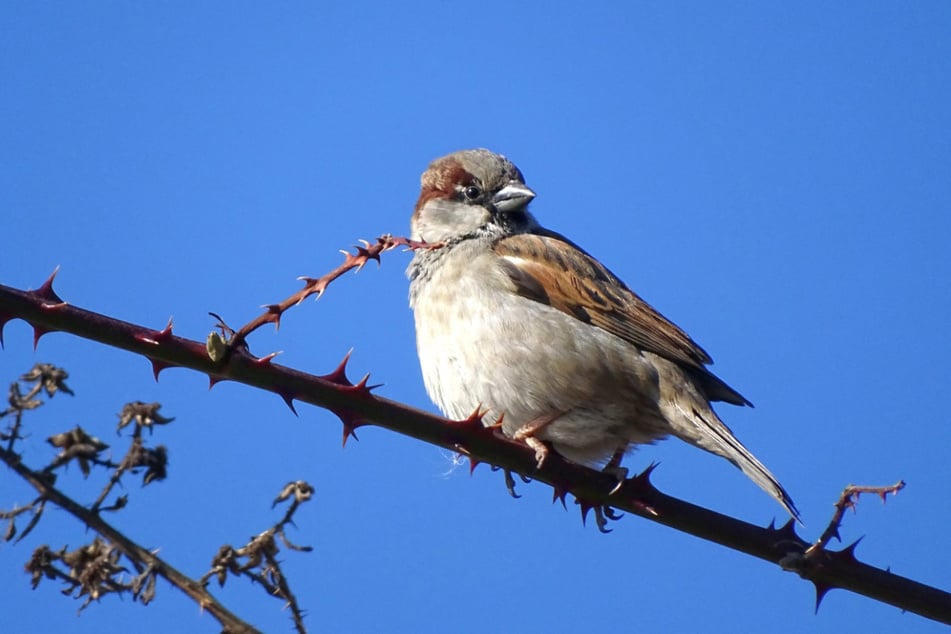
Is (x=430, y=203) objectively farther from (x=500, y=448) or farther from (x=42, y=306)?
(x=42, y=306)

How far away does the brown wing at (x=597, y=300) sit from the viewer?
4258mm

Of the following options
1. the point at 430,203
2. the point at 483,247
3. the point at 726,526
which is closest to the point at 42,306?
the point at 726,526

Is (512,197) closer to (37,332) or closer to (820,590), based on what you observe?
(820,590)

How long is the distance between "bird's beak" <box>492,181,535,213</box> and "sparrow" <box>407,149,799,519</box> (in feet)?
0.06

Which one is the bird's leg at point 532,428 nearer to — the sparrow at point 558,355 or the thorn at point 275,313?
the sparrow at point 558,355

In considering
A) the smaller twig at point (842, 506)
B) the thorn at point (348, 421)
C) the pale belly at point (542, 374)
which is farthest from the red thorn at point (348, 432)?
the pale belly at point (542, 374)

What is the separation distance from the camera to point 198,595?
7.09 feet

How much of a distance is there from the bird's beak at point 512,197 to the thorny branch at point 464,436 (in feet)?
6.70

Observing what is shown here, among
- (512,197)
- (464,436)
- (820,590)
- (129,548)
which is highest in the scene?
(512,197)

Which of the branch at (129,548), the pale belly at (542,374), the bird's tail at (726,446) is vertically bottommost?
the branch at (129,548)

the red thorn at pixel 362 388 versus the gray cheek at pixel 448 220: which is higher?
the gray cheek at pixel 448 220

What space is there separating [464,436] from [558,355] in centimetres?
178

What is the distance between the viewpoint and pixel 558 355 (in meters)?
4.05

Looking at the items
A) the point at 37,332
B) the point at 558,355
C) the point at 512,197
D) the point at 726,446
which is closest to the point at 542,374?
the point at 558,355
